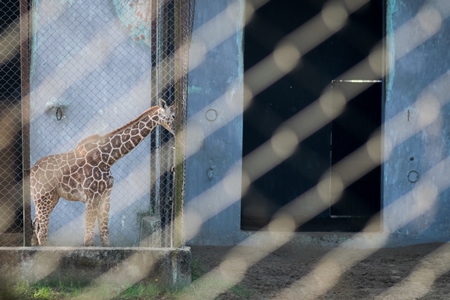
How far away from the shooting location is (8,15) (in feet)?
27.8

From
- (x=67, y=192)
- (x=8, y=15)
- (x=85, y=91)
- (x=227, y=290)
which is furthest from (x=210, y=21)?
(x=227, y=290)

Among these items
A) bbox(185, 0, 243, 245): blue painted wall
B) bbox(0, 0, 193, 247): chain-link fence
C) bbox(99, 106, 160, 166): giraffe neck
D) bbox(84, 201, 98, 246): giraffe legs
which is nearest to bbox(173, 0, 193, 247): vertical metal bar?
bbox(99, 106, 160, 166): giraffe neck

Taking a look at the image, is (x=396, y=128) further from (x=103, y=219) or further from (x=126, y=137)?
(x=103, y=219)

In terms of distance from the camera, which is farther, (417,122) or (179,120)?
(417,122)

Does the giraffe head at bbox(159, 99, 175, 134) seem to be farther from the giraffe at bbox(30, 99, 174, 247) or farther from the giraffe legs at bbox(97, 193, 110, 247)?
the giraffe legs at bbox(97, 193, 110, 247)

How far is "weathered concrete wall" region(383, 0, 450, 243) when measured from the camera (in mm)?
9125

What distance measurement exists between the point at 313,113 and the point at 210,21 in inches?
132

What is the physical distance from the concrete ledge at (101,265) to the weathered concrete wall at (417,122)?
356 centimetres

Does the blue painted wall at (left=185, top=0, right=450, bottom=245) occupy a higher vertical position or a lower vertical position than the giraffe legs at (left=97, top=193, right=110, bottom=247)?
higher

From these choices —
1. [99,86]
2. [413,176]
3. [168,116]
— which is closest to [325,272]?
[413,176]

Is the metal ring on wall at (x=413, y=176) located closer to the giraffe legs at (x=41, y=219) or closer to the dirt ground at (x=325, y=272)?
the dirt ground at (x=325, y=272)

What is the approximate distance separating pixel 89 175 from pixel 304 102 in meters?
5.43

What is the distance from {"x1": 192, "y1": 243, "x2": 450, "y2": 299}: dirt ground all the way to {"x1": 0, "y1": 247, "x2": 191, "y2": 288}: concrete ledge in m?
0.32

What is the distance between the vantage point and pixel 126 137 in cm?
705
